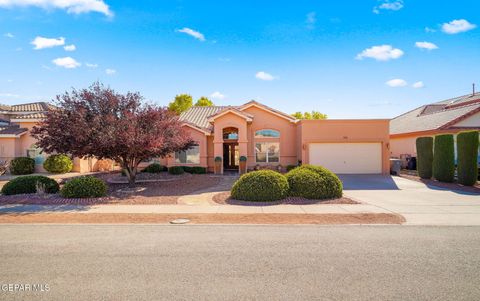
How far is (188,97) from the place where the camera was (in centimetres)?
5353

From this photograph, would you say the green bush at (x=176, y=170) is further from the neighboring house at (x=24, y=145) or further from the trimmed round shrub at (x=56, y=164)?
the trimmed round shrub at (x=56, y=164)

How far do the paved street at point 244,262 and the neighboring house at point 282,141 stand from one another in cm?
1416

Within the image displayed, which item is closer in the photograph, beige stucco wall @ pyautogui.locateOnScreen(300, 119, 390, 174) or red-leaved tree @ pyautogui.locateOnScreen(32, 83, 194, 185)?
red-leaved tree @ pyautogui.locateOnScreen(32, 83, 194, 185)

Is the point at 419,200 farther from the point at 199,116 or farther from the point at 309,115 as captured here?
the point at 309,115

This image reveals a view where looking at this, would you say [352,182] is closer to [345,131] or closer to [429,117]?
[345,131]

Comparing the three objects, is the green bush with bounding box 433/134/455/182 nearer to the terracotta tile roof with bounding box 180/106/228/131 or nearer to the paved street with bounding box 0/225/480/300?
the paved street with bounding box 0/225/480/300

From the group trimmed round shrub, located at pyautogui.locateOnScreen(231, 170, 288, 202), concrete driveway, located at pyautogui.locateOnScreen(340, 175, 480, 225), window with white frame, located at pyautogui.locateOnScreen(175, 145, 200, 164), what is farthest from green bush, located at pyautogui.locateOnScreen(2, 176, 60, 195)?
concrete driveway, located at pyautogui.locateOnScreen(340, 175, 480, 225)

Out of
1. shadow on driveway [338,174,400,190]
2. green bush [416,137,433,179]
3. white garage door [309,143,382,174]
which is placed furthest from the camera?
white garage door [309,143,382,174]

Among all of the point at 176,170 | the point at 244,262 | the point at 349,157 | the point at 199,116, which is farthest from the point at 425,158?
the point at 199,116

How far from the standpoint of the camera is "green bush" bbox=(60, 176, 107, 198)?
480 inches

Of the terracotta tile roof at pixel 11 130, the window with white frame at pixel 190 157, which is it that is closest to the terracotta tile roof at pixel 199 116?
the window with white frame at pixel 190 157

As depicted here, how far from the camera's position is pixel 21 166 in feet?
76.3

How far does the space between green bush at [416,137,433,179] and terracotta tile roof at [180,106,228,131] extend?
52.0ft

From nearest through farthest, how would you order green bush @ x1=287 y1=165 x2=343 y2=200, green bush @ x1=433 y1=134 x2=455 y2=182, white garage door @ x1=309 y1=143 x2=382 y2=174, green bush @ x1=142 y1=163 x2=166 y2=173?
green bush @ x1=287 y1=165 x2=343 y2=200 → green bush @ x1=433 y1=134 x2=455 y2=182 → white garage door @ x1=309 y1=143 x2=382 y2=174 → green bush @ x1=142 y1=163 x2=166 y2=173
